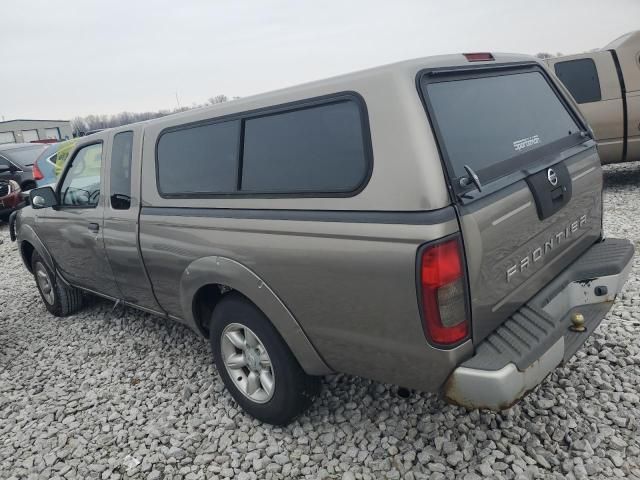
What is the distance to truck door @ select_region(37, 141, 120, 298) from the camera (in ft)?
12.6

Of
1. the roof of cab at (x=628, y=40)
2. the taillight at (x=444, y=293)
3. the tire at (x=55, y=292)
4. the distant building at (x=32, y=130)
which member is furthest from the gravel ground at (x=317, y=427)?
the distant building at (x=32, y=130)

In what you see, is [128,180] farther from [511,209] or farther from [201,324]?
[511,209]

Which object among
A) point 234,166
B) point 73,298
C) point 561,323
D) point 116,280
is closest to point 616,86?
point 561,323

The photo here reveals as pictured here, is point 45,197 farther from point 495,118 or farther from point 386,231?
point 495,118

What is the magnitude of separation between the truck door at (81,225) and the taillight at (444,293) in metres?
2.81

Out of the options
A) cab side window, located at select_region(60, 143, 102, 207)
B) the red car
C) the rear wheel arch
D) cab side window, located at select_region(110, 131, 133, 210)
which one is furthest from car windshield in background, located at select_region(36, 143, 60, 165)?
the rear wheel arch

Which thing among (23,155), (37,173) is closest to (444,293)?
(37,173)

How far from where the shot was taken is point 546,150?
2602 mm

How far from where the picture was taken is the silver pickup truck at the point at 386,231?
1.95 m

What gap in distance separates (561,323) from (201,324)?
212cm

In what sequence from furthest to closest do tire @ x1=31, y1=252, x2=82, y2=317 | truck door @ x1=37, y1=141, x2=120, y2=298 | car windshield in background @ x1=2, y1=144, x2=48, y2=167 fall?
car windshield in background @ x1=2, y1=144, x2=48, y2=167
tire @ x1=31, y1=252, x2=82, y2=317
truck door @ x1=37, y1=141, x2=120, y2=298

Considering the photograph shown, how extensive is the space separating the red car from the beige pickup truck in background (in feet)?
36.2

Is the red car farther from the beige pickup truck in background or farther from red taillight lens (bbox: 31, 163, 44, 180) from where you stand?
the beige pickup truck in background

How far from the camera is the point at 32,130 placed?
54.2 meters
